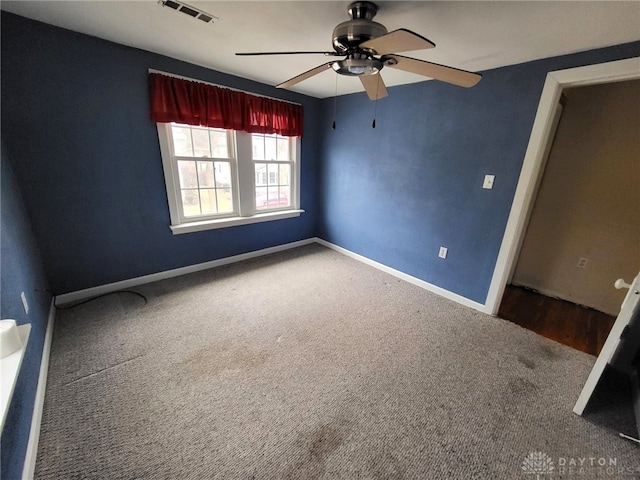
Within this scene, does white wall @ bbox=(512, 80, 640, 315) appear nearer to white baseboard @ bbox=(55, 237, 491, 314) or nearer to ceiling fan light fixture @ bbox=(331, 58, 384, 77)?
white baseboard @ bbox=(55, 237, 491, 314)

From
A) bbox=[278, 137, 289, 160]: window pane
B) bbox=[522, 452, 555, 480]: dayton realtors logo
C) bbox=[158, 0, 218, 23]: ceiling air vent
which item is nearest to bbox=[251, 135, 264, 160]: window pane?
bbox=[278, 137, 289, 160]: window pane

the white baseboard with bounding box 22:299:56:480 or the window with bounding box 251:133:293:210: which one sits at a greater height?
the window with bounding box 251:133:293:210

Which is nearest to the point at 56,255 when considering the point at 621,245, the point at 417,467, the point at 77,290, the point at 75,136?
the point at 77,290

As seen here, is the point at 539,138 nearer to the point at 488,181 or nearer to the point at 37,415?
the point at 488,181

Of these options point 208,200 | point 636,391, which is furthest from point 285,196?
point 636,391

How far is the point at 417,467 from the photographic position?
120 cm

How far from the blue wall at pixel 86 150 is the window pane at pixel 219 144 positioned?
0.52m

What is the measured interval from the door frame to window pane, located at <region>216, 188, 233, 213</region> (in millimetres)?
2975

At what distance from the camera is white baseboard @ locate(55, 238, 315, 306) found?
7.71 ft

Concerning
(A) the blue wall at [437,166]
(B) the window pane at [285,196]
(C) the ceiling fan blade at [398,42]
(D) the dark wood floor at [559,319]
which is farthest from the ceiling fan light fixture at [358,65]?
(D) the dark wood floor at [559,319]

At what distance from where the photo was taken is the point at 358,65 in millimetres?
1421

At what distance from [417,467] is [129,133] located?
3219 mm

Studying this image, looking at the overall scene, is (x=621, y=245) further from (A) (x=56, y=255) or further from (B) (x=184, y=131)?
(A) (x=56, y=255)

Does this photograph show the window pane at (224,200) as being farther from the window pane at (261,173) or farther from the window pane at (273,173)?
the window pane at (273,173)
